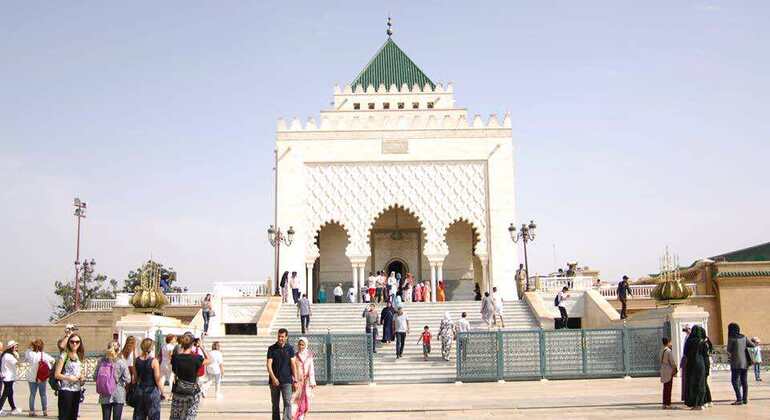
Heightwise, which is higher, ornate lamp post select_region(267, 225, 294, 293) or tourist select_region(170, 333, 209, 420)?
ornate lamp post select_region(267, 225, 294, 293)

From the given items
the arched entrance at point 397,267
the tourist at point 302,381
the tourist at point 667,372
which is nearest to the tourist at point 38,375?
the tourist at point 302,381

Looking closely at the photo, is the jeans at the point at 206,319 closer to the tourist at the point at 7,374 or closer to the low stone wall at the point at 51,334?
the low stone wall at the point at 51,334

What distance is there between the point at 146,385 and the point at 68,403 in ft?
3.60

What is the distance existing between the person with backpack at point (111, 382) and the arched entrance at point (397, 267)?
18.9m

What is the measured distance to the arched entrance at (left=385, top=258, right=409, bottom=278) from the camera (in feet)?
84.4

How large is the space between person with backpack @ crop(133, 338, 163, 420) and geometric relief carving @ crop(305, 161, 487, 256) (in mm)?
17162

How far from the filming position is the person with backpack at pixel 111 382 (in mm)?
6875

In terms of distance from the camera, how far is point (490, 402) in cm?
946

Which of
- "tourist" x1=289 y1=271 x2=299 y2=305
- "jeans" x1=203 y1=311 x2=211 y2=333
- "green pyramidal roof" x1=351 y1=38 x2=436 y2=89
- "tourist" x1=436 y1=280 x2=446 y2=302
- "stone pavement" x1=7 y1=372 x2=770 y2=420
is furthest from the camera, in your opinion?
"green pyramidal roof" x1=351 y1=38 x2=436 y2=89

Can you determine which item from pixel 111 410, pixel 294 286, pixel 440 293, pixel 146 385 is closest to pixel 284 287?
pixel 294 286

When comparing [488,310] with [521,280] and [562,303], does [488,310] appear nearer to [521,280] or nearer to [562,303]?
[562,303]

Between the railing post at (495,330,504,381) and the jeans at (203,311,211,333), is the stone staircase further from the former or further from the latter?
the jeans at (203,311,211,333)

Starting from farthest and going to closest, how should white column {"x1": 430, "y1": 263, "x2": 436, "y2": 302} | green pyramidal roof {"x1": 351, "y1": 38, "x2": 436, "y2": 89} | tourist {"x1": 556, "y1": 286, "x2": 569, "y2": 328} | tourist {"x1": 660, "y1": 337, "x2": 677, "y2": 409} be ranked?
1. green pyramidal roof {"x1": 351, "y1": 38, "x2": 436, "y2": 89}
2. white column {"x1": 430, "y1": 263, "x2": 436, "y2": 302}
3. tourist {"x1": 556, "y1": 286, "x2": 569, "y2": 328}
4. tourist {"x1": 660, "y1": 337, "x2": 677, "y2": 409}

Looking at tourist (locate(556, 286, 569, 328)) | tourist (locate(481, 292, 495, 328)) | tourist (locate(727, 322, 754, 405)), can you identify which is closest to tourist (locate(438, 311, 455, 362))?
tourist (locate(481, 292, 495, 328))
